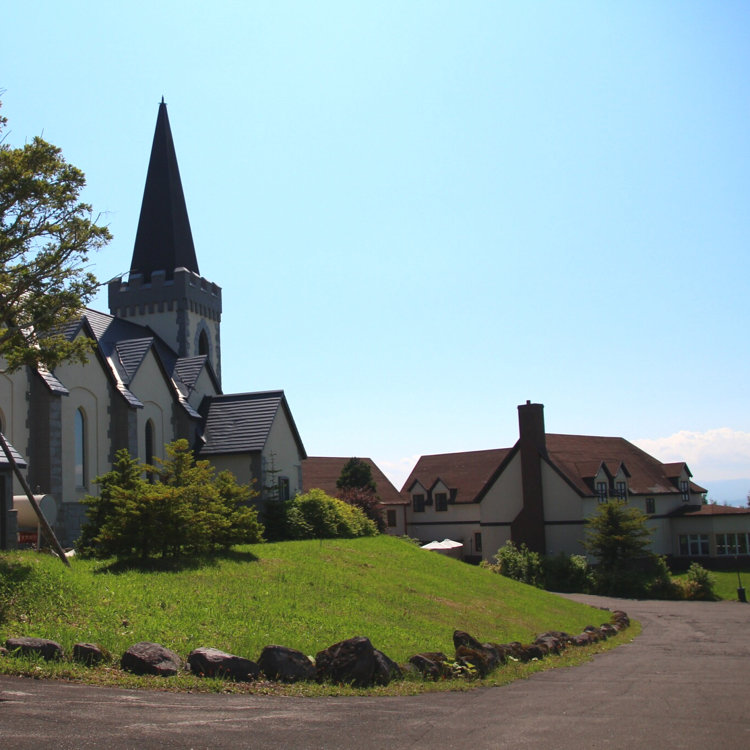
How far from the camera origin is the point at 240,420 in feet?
126

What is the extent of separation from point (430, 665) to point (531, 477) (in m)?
41.9

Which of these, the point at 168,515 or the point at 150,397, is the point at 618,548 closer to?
the point at 150,397

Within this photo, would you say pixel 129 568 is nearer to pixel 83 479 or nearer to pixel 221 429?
pixel 83 479

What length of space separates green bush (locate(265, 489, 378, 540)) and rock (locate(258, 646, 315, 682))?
2036cm

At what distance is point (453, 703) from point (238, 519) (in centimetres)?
1215

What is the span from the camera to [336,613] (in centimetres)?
1669

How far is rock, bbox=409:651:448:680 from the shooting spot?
13.2 m

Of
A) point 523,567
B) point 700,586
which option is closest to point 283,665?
point 523,567

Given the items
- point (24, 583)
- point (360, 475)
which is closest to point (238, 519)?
point (24, 583)

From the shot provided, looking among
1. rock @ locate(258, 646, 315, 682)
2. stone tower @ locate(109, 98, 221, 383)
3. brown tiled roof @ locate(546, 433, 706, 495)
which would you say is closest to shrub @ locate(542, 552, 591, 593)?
brown tiled roof @ locate(546, 433, 706, 495)

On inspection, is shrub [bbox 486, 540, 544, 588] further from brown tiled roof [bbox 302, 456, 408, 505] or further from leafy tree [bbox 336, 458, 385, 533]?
brown tiled roof [bbox 302, 456, 408, 505]

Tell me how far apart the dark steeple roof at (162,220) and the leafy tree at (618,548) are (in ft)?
88.9

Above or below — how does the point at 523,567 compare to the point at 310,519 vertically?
below

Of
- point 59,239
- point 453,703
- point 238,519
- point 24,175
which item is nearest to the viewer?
point 453,703
